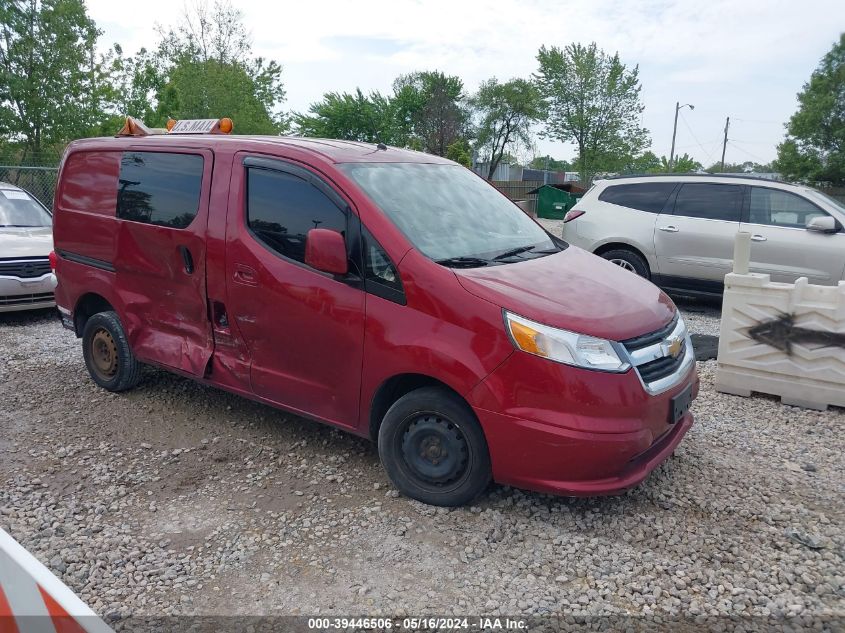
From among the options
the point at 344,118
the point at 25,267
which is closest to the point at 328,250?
the point at 25,267

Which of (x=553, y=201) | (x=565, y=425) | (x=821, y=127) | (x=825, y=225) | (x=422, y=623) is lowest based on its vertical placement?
(x=422, y=623)

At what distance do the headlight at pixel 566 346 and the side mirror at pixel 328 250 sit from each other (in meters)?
1.00

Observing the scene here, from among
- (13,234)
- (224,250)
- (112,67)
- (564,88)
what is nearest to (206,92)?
(112,67)

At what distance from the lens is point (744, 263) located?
5.31 metres

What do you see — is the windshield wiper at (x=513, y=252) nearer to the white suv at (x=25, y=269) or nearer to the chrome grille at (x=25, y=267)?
the white suv at (x=25, y=269)

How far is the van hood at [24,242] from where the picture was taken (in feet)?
25.4

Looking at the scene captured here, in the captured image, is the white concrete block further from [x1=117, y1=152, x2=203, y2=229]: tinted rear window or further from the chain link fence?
the chain link fence

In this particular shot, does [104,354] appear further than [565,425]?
Yes

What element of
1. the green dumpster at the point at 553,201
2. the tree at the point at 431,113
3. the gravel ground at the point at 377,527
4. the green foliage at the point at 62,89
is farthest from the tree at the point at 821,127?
the gravel ground at the point at 377,527

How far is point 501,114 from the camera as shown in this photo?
5197 centimetres

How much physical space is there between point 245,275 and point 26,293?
16.7 ft

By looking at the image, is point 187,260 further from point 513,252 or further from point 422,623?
point 422,623

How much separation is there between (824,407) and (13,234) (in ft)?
28.9

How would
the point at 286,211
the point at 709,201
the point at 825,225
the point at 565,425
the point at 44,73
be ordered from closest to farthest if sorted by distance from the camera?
the point at 565,425, the point at 286,211, the point at 825,225, the point at 709,201, the point at 44,73
